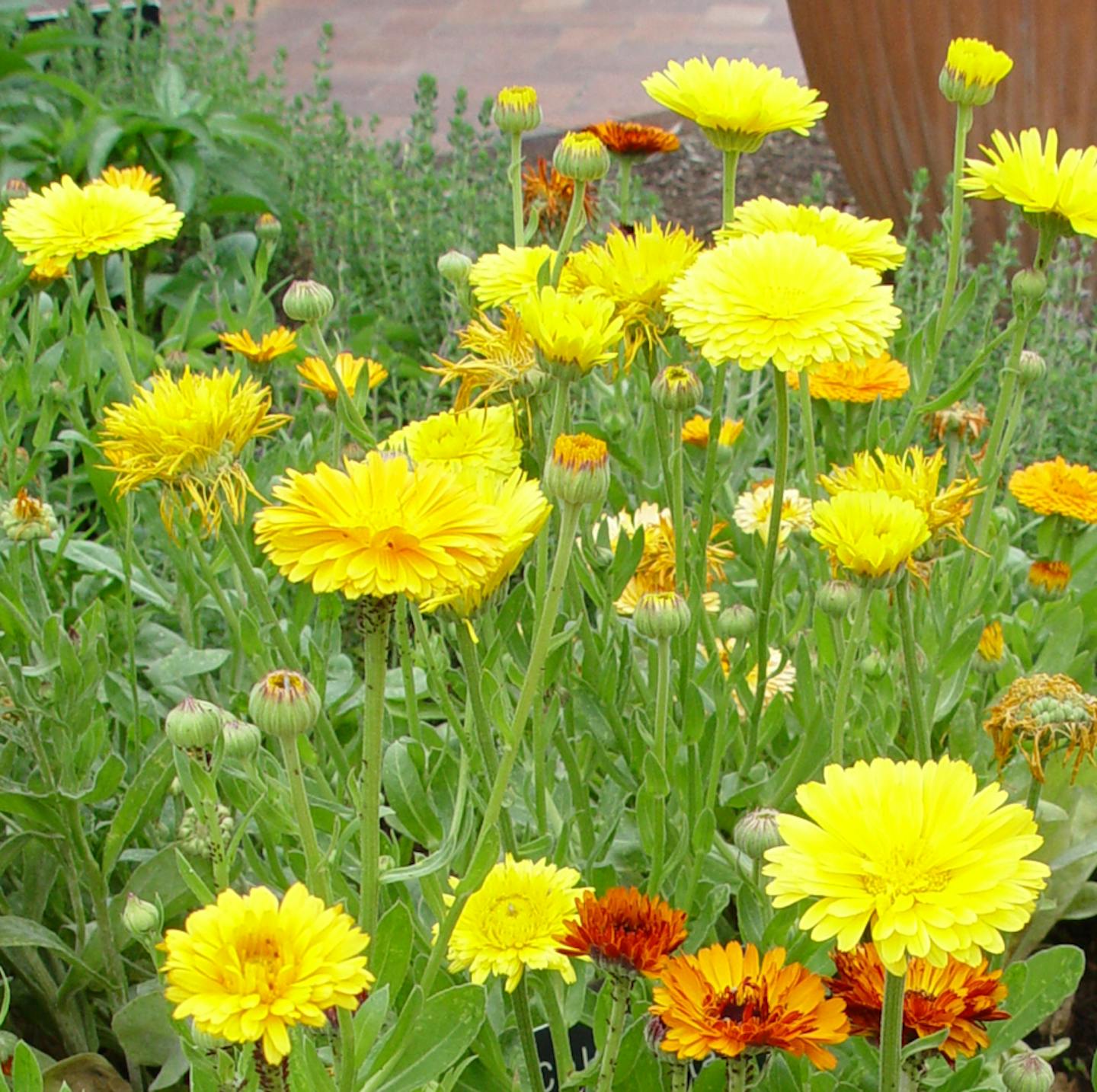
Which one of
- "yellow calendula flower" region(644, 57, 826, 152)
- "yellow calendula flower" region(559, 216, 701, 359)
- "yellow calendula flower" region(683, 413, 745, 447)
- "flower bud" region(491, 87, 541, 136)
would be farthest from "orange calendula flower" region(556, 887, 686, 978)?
"yellow calendula flower" region(683, 413, 745, 447)

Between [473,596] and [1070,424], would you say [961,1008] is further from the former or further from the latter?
[1070,424]

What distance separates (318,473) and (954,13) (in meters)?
2.75

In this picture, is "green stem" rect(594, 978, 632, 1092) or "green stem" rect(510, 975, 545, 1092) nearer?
"green stem" rect(594, 978, 632, 1092)

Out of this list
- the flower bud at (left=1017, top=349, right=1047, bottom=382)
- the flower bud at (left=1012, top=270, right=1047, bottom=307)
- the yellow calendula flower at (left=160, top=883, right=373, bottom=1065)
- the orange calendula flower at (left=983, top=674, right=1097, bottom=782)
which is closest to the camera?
the yellow calendula flower at (left=160, top=883, right=373, bottom=1065)

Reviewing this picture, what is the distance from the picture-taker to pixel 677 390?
127 centimetres

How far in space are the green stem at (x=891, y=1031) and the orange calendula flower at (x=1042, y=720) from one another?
0.40 metres

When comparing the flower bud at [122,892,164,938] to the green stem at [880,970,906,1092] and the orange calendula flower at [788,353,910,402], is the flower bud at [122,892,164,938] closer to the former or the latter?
the green stem at [880,970,906,1092]

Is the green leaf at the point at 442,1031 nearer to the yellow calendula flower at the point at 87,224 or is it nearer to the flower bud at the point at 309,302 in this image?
the flower bud at the point at 309,302

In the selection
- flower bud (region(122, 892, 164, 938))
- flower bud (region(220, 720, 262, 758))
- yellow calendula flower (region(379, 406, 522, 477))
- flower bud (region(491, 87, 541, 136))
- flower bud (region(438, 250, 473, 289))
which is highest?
flower bud (region(491, 87, 541, 136))

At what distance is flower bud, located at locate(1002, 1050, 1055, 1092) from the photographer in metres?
1.11

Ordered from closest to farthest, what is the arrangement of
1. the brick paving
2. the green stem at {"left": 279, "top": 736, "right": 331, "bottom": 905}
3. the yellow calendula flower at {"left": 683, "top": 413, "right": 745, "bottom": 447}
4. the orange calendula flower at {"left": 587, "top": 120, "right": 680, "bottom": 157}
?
the green stem at {"left": 279, "top": 736, "right": 331, "bottom": 905}
the orange calendula flower at {"left": 587, "top": 120, "right": 680, "bottom": 157}
the yellow calendula flower at {"left": 683, "top": 413, "right": 745, "bottom": 447}
the brick paving

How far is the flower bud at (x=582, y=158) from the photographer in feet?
4.39

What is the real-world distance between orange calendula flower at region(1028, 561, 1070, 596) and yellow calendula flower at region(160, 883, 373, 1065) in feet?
4.48

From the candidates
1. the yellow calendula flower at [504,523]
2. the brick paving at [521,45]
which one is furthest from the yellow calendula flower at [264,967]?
the brick paving at [521,45]
